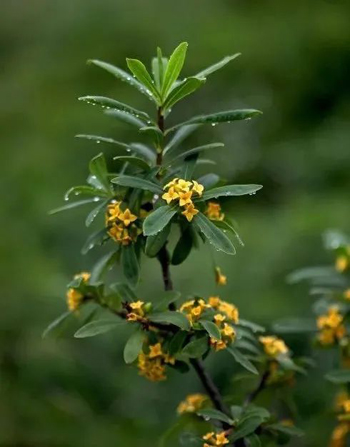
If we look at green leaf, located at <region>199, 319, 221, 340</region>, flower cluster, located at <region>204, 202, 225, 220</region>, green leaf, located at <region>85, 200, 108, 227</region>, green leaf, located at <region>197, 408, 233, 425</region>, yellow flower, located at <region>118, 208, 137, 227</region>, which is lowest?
green leaf, located at <region>197, 408, 233, 425</region>

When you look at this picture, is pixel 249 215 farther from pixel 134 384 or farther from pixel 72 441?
pixel 72 441

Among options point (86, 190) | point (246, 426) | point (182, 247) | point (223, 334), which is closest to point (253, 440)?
point (246, 426)

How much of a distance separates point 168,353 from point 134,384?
0.84 metres

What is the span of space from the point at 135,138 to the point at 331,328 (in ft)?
5.38

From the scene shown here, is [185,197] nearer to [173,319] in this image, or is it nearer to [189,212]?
[189,212]

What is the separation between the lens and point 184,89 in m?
0.91

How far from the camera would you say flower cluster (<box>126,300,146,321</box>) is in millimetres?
893

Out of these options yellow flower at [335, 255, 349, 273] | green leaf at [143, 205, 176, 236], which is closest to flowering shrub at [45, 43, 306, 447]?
green leaf at [143, 205, 176, 236]

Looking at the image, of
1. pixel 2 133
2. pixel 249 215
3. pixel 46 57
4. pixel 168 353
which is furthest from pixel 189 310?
pixel 46 57

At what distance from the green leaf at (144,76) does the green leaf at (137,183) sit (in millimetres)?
115

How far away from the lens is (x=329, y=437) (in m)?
1.40

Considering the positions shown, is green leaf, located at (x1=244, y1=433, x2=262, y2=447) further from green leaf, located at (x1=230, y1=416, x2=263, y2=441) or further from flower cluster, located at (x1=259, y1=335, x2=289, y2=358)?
flower cluster, located at (x1=259, y1=335, x2=289, y2=358)

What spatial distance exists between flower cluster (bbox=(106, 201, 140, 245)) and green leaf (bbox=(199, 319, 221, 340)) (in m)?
0.13

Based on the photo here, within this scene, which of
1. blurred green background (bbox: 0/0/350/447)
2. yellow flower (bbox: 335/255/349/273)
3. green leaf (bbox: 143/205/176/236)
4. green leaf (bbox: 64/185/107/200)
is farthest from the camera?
blurred green background (bbox: 0/0/350/447)
